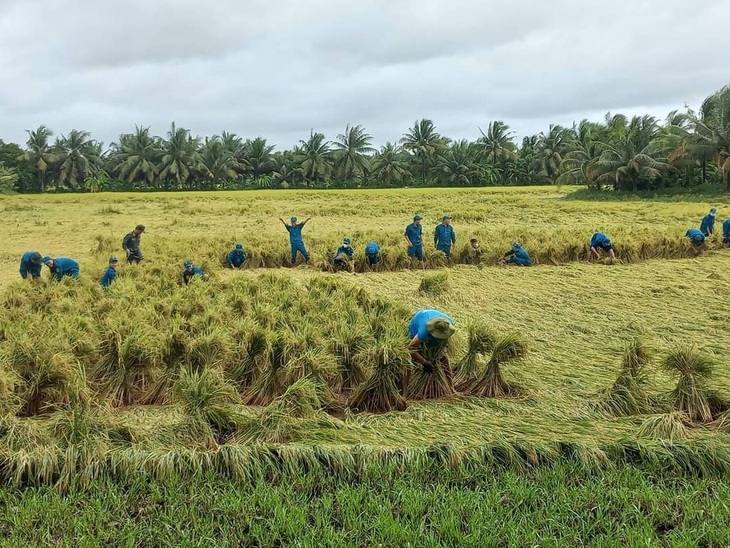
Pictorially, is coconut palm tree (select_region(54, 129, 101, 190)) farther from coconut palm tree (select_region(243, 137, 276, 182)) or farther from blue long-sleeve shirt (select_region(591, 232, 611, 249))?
blue long-sleeve shirt (select_region(591, 232, 611, 249))

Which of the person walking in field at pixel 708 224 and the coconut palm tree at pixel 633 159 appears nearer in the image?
the person walking in field at pixel 708 224

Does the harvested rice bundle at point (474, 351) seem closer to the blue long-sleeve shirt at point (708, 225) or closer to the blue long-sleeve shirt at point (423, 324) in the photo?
the blue long-sleeve shirt at point (423, 324)

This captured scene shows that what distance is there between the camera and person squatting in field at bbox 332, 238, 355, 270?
1210 centimetres

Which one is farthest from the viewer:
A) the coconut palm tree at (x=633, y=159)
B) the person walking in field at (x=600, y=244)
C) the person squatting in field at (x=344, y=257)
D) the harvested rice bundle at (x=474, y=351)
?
the coconut palm tree at (x=633, y=159)

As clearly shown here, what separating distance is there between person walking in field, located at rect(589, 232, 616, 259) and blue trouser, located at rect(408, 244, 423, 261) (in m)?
3.81

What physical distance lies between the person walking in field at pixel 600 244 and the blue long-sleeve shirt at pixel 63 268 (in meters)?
10.4

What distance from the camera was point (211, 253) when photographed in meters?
12.7

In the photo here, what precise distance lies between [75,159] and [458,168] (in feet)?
111

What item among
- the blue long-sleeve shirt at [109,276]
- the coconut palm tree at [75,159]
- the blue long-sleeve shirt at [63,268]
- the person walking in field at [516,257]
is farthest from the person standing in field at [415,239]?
the coconut palm tree at [75,159]

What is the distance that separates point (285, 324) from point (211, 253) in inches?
284

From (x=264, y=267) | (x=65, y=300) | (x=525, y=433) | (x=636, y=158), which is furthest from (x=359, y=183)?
(x=525, y=433)

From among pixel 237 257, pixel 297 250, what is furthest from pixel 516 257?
pixel 237 257

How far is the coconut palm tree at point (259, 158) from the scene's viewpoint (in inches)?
2007

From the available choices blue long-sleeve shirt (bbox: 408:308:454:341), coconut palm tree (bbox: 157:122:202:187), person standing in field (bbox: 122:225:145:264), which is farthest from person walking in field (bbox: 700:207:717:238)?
coconut palm tree (bbox: 157:122:202:187)
